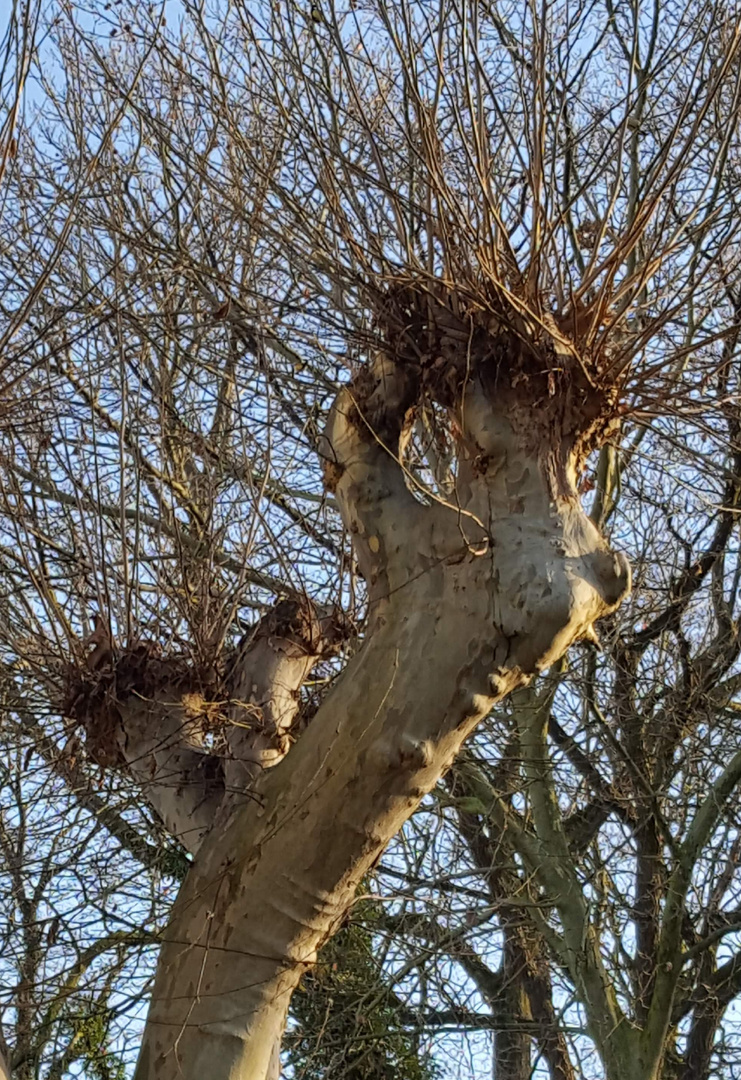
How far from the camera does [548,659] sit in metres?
2.76

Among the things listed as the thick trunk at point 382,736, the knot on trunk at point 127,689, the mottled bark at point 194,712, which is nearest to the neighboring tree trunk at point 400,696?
the thick trunk at point 382,736

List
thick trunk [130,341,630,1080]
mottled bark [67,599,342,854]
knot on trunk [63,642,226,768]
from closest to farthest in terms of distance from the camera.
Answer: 1. thick trunk [130,341,630,1080]
2. mottled bark [67,599,342,854]
3. knot on trunk [63,642,226,768]

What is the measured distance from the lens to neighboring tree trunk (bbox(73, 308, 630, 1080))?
2.69 meters

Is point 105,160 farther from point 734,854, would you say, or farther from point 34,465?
point 734,854

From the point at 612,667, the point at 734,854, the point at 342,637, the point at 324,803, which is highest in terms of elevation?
the point at 612,667

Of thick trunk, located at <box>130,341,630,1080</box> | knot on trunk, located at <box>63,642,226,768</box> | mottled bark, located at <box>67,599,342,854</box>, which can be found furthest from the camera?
knot on trunk, located at <box>63,642,226,768</box>

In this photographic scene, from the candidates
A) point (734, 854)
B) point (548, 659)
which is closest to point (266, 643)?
point (548, 659)

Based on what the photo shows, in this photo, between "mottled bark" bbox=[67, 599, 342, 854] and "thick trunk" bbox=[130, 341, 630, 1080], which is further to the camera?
"mottled bark" bbox=[67, 599, 342, 854]

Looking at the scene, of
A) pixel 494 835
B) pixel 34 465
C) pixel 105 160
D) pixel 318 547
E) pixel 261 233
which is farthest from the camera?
pixel 494 835

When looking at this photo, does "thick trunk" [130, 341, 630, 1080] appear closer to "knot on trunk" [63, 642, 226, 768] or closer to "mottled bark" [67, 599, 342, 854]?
"mottled bark" [67, 599, 342, 854]

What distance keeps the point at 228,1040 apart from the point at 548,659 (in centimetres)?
132

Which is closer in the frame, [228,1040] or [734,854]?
[228,1040]

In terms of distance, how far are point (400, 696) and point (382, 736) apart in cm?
12

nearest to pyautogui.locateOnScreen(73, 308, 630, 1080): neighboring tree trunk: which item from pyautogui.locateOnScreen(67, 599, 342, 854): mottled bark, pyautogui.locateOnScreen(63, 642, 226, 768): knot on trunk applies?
pyautogui.locateOnScreen(67, 599, 342, 854): mottled bark
